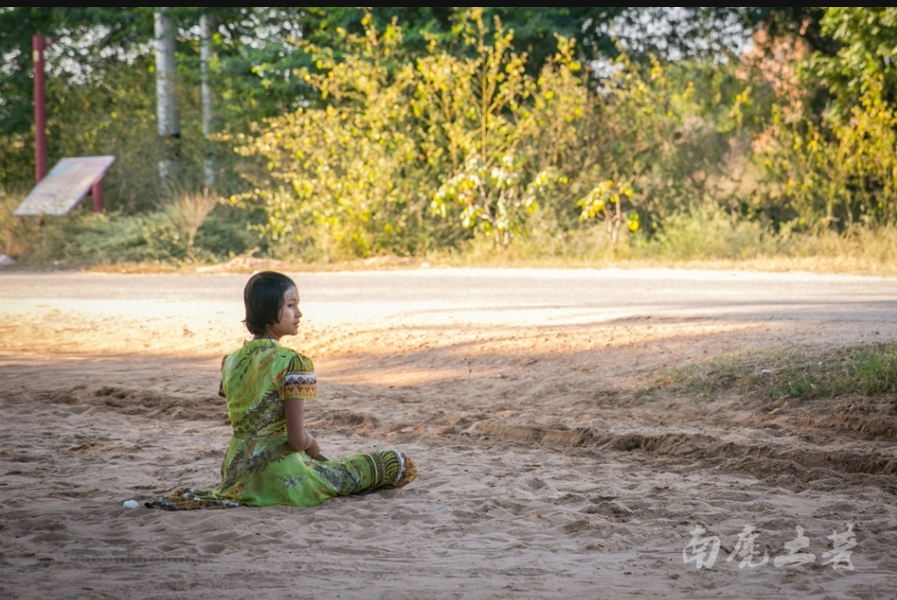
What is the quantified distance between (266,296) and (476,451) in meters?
1.89

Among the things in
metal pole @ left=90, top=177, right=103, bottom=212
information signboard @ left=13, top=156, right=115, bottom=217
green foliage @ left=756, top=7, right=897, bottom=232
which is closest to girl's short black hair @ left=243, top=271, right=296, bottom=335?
green foliage @ left=756, top=7, right=897, bottom=232

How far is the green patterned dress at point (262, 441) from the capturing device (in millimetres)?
4488

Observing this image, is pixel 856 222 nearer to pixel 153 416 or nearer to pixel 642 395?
pixel 642 395

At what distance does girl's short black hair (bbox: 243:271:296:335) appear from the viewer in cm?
448

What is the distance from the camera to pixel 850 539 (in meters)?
4.05

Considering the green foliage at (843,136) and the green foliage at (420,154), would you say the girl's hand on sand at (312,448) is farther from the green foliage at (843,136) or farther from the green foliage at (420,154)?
the green foliage at (843,136)

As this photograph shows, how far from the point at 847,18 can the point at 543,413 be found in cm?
1213

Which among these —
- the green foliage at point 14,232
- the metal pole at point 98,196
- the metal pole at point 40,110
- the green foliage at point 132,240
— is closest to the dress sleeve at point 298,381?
the green foliage at point 132,240

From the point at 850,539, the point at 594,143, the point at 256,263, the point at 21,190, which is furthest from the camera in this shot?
the point at 21,190

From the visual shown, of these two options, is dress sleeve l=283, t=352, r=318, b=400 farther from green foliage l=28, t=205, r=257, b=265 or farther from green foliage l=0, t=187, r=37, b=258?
green foliage l=0, t=187, r=37, b=258

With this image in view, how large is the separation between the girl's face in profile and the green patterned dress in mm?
68

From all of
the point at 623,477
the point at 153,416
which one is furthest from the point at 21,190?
the point at 623,477

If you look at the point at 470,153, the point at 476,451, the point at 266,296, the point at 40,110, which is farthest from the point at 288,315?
the point at 40,110

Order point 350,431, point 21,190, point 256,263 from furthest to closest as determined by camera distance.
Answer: point 21,190, point 256,263, point 350,431
